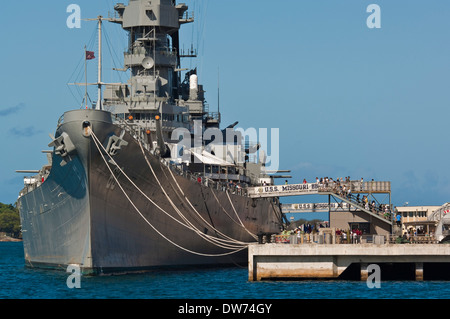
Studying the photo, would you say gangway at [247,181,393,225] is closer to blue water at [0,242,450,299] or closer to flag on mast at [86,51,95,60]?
blue water at [0,242,450,299]

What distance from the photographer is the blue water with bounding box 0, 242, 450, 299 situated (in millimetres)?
33938

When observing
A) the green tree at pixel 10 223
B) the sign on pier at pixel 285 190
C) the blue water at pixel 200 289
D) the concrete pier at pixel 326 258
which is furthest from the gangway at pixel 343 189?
the green tree at pixel 10 223

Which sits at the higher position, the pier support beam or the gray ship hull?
the gray ship hull

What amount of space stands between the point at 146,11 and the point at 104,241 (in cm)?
2165

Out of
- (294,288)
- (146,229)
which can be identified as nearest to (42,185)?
(146,229)

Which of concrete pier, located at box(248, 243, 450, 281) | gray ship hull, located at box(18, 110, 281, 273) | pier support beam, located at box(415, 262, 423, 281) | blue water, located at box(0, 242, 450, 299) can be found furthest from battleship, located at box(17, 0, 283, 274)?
pier support beam, located at box(415, 262, 423, 281)

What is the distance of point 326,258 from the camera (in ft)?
123

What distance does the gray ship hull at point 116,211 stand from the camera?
40156mm

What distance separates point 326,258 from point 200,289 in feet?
18.0

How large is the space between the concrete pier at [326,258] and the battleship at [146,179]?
725cm

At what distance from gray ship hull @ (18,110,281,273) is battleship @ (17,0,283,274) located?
54 mm

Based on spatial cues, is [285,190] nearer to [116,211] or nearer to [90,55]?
[116,211]
